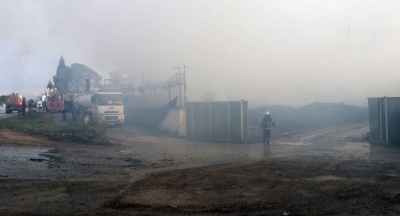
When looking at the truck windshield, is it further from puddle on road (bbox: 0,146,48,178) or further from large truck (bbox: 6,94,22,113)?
large truck (bbox: 6,94,22,113)

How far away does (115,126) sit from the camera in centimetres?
2878

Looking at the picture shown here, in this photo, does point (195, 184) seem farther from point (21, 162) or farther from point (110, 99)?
point (110, 99)

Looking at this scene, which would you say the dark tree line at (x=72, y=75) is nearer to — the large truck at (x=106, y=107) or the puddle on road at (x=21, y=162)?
the large truck at (x=106, y=107)

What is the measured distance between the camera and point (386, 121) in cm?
1794

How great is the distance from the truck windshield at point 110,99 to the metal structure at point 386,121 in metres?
17.6

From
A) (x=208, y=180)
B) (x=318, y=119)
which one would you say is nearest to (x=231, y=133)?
(x=208, y=180)

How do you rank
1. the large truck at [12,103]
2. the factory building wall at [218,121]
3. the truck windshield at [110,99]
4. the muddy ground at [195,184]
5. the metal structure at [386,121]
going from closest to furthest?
1. the muddy ground at [195,184]
2. the metal structure at [386,121]
3. the factory building wall at [218,121]
4. the truck windshield at [110,99]
5. the large truck at [12,103]

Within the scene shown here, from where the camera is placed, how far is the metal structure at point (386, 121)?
17.8 m

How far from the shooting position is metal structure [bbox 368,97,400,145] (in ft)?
58.3

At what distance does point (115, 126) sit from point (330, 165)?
784 inches

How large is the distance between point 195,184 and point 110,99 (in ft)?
68.0

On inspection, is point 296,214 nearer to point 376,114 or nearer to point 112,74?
point 376,114

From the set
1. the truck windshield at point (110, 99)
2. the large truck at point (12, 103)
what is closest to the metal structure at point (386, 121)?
the truck windshield at point (110, 99)

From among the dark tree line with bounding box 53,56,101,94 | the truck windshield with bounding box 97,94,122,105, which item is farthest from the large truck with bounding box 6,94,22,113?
the dark tree line with bounding box 53,56,101,94
